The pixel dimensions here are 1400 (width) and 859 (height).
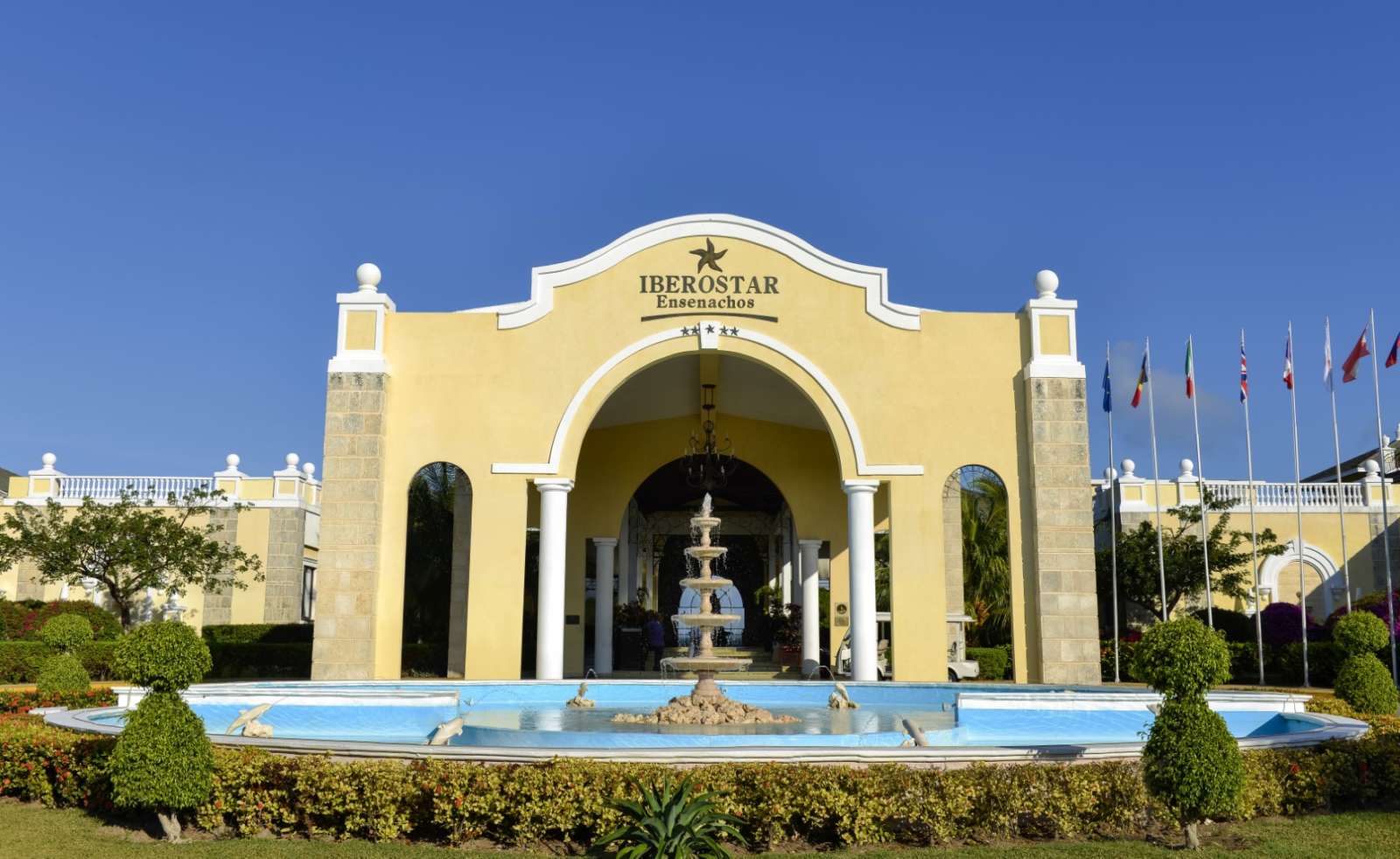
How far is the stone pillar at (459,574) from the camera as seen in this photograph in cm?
1975

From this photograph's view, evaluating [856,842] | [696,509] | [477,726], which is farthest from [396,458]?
[696,509]

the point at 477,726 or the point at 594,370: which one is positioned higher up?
the point at 594,370

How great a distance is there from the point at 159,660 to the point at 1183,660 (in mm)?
6841

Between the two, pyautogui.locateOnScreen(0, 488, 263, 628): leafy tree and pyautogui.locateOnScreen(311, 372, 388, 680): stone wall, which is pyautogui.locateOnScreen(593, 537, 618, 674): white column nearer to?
pyautogui.locateOnScreen(311, 372, 388, 680): stone wall

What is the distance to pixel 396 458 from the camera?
1878cm

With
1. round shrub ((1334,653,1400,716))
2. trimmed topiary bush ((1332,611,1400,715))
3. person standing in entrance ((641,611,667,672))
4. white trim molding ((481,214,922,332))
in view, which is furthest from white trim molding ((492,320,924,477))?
person standing in entrance ((641,611,667,672))

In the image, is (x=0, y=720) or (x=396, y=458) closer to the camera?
(x=0, y=720)

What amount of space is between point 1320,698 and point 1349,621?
1.53 metres

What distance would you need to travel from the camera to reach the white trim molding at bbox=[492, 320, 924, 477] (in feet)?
61.1

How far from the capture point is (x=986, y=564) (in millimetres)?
28047

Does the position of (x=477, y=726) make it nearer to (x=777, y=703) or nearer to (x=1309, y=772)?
(x=777, y=703)

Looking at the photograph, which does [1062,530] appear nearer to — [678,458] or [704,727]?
[678,458]

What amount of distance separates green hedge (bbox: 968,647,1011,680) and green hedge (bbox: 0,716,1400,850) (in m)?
14.8

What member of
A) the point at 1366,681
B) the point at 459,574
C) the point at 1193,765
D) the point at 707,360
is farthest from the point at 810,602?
the point at 1193,765
